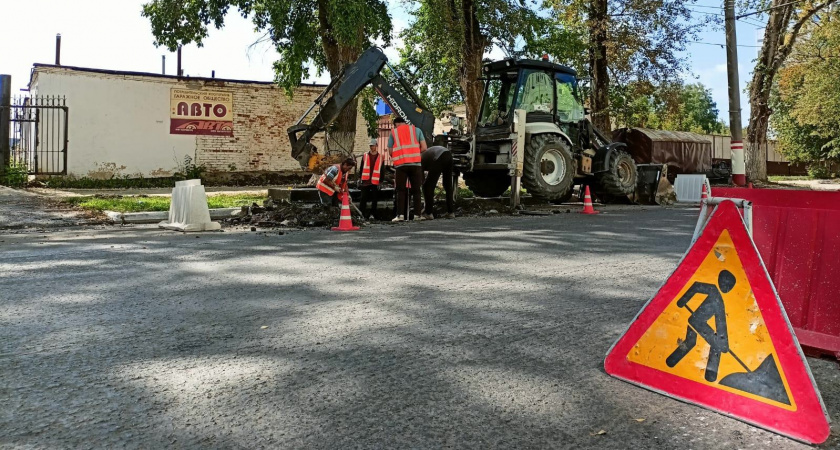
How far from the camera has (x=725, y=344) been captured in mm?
2896

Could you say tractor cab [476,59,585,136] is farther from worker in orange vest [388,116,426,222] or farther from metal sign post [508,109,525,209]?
worker in orange vest [388,116,426,222]

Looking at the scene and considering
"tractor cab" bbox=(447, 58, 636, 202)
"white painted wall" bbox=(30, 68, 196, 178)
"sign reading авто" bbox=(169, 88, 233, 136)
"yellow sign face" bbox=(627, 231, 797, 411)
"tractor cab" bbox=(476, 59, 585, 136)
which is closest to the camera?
"yellow sign face" bbox=(627, 231, 797, 411)

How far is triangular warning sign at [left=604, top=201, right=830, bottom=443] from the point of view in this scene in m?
2.64

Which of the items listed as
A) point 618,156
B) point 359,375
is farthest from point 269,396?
point 618,156

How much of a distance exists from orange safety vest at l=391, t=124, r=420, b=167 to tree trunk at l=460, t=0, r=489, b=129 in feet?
26.0

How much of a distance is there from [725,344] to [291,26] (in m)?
16.4

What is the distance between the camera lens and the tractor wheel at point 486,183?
1587cm

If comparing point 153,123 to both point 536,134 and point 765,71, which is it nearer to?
point 536,134

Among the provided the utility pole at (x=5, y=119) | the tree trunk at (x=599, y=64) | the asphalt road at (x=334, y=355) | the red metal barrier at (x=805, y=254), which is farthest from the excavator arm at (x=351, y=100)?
the tree trunk at (x=599, y=64)

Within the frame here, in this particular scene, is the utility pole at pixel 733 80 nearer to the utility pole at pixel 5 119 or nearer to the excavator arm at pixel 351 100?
the excavator arm at pixel 351 100

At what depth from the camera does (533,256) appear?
7074mm

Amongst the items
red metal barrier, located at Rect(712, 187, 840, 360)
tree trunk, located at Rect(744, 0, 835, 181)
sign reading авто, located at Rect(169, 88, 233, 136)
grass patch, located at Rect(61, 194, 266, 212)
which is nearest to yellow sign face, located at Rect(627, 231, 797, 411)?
red metal barrier, located at Rect(712, 187, 840, 360)

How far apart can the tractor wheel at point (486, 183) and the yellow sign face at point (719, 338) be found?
1267 cm

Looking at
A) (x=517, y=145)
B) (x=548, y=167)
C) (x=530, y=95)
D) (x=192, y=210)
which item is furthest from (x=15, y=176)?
(x=548, y=167)
